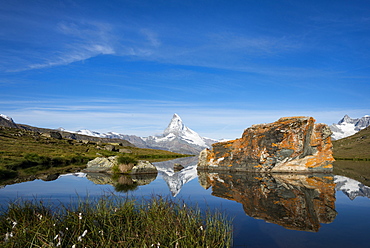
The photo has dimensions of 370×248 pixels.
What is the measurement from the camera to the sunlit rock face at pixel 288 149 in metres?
35.9

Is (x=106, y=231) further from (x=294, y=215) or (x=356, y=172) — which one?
(x=356, y=172)

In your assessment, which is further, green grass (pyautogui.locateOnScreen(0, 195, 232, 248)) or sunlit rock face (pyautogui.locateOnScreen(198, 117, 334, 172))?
sunlit rock face (pyautogui.locateOnScreen(198, 117, 334, 172))

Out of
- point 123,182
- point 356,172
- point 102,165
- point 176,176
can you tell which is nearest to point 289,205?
point 123,182

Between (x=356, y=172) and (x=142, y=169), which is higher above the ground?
(x=356, y=172)

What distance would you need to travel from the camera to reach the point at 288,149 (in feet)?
118

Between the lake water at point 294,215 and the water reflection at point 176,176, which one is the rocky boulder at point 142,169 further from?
the lake water at point 294,215

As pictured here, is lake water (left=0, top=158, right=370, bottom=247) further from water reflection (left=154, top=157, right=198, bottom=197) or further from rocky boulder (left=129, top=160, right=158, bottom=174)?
rocky boulder (left=129, top=160, right=158, bottom=174)

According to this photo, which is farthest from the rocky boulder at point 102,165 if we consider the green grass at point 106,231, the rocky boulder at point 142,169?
the green grass at point 106,231

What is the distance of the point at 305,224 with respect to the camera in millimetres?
12211

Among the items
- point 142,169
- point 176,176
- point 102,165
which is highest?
point 102,165

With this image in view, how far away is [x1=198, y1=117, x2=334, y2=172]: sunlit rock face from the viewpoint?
118 feet

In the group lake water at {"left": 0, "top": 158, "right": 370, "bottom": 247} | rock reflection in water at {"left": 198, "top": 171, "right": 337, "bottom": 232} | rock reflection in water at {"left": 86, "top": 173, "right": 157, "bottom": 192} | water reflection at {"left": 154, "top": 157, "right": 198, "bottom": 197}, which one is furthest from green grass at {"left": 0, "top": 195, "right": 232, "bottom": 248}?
rock reflection in water at {"left": 86, "top": 173, "right": 157, "bottom": 192}

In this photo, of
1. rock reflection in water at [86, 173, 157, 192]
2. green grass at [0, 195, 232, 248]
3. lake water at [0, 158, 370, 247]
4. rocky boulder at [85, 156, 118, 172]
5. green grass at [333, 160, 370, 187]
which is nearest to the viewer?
green grass at [0, 195, 232, 248]

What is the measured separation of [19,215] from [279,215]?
11834mm
